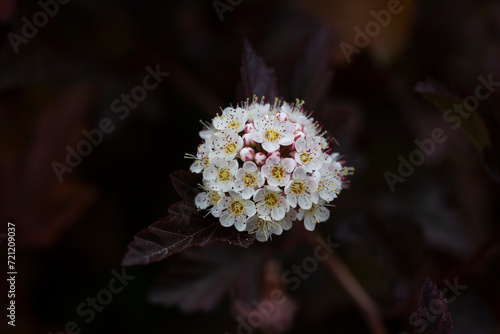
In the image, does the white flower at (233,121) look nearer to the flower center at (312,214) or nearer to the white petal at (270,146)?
the white petal at (270,146)

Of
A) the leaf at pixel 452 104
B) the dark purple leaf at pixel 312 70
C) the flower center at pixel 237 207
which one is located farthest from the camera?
the dark purple leaf at pixel 312 70

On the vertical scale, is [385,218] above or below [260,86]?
below

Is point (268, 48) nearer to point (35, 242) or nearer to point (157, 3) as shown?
point (157, 3)

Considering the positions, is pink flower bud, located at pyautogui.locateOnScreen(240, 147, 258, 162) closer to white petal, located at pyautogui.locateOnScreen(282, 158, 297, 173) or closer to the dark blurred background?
white petal, located at pyautogui.locateOnScreen(282, 158, 297, 173)

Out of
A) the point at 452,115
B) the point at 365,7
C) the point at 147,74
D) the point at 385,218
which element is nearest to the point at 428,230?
the point at 385,218

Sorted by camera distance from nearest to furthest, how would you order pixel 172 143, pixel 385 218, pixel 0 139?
pixel 385 218, pixel 0 139, pixel 172 143

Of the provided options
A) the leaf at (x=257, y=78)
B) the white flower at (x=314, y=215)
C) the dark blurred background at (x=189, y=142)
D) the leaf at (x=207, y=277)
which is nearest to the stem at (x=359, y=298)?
the dark blurred background at (x=189, y=142)
